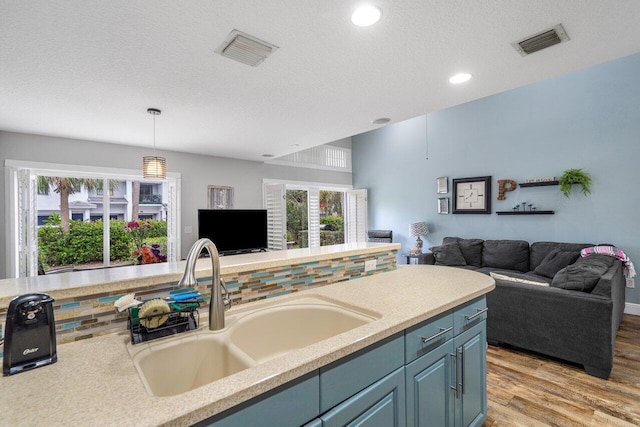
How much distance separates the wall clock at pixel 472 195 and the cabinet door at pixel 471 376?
4069 mm

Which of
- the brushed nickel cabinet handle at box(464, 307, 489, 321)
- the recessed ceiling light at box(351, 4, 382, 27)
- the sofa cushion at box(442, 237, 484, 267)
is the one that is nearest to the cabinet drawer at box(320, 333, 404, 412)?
the brushed nickel cabinet handle at box(464, 307, 489, 321)

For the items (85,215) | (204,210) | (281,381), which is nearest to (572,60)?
(281,381)

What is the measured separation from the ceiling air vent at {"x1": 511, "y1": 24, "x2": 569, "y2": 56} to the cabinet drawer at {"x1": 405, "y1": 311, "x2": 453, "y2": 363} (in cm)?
178

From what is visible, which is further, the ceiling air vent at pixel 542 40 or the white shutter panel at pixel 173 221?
the white shutter panel at pixel 173 221

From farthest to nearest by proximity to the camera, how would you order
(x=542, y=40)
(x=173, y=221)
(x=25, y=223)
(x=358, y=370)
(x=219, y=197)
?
(x=219, y=197), (x=173, y=221), (x=25, y=223), (x=542, y=40), (x=358, y=370)

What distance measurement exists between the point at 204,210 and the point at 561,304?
4619mm

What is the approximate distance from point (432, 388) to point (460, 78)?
2.27 metres

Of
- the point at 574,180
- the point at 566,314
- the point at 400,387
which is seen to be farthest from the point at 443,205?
the point at 400,387

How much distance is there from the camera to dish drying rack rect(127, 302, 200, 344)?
3.64 feet

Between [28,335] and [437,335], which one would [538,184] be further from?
[28,335]

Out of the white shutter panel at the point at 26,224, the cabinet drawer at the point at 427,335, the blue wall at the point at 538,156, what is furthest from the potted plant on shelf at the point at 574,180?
the white shutter panel at the point at 26,224

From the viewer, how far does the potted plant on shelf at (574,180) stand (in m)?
4.23

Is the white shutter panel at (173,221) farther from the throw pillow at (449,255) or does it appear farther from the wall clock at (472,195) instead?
the wall clock at (472,195)

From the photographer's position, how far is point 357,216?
7.24m
